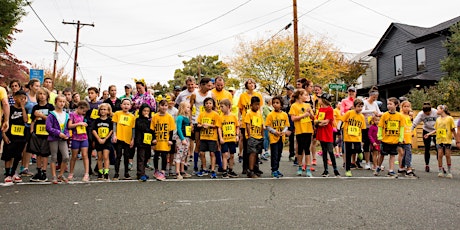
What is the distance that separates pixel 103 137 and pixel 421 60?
29300mm

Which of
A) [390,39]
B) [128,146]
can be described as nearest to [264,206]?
[128,146]

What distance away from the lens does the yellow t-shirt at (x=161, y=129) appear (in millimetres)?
7320

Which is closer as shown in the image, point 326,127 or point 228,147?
point 228,147

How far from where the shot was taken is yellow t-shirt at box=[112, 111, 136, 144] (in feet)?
23.9

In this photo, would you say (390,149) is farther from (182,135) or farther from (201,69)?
(201,69)

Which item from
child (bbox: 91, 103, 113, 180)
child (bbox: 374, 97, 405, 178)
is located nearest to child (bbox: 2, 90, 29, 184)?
child (bbox: 91, 103, 113, 180)

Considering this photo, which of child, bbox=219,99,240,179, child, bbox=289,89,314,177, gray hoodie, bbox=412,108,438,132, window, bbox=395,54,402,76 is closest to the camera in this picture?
child, bbox=219,99,240,179

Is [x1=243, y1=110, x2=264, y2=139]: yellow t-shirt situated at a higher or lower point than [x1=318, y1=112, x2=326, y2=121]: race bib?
lower

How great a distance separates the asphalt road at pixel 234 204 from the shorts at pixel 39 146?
0.59 meters

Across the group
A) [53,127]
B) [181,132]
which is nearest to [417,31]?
[181,132]

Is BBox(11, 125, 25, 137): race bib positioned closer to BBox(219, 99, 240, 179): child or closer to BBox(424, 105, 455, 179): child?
BBox(219, 99, 240, 179): child

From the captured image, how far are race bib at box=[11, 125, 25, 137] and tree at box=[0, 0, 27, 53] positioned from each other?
11759mm

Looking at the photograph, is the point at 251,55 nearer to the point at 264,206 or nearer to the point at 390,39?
the point at 390,39

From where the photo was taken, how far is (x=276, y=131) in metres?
7.50
